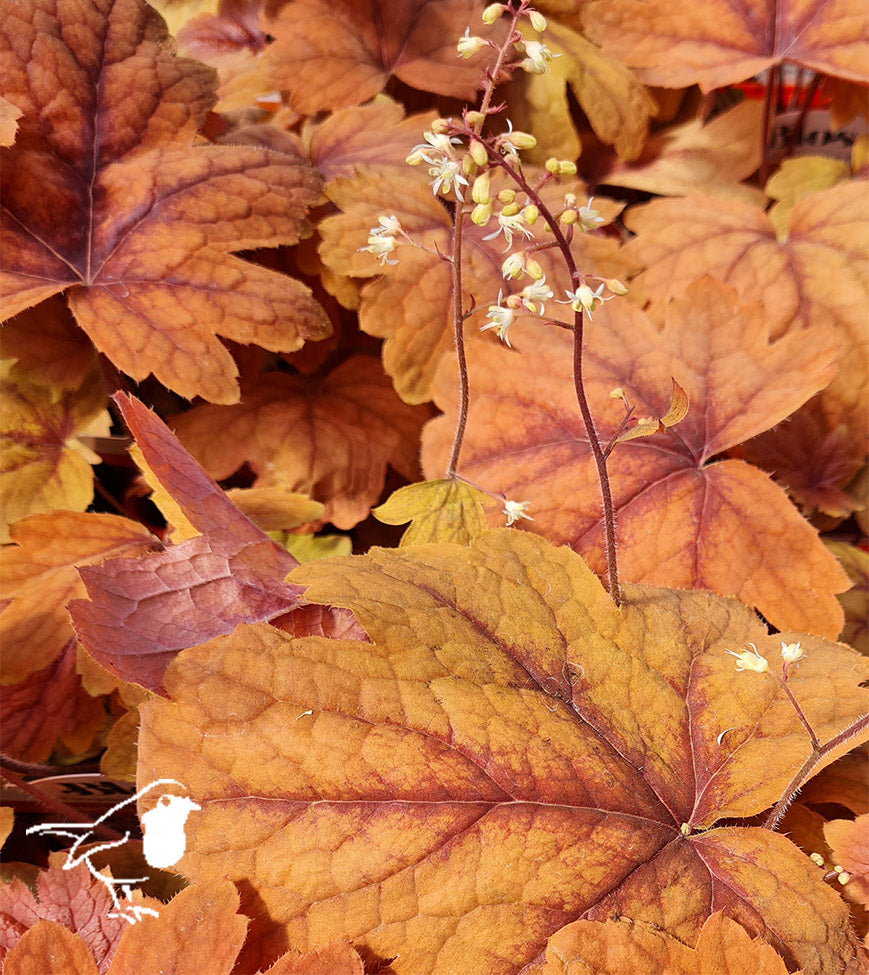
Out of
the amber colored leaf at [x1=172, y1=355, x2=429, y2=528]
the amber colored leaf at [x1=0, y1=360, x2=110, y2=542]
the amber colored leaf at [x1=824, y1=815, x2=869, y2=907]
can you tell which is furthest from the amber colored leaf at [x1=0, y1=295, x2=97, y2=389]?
the amber colored leaf at [x1=824, y1=815, x2=869, y2=907]

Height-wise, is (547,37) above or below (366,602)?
above

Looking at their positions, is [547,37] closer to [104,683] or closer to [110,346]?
[110,346]

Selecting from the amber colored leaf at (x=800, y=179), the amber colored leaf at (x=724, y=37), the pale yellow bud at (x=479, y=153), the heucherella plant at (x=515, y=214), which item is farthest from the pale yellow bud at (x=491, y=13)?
the amber colored leaf at (x=800, y=179)

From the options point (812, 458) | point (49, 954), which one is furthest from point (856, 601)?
point (49, 954)

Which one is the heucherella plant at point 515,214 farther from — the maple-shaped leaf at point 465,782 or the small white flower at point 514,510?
the maple-shaped leaf at point 465,782

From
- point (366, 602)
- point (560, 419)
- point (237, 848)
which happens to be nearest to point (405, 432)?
point (560, 419)

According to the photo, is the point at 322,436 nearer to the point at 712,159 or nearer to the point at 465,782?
the point at 465,782

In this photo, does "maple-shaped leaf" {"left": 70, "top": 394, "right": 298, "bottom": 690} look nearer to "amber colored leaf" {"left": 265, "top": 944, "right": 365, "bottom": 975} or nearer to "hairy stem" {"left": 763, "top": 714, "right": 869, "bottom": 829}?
"amber colored leaf" {"left": 265, "top": 944, "right": 365, "bottom": 975}
